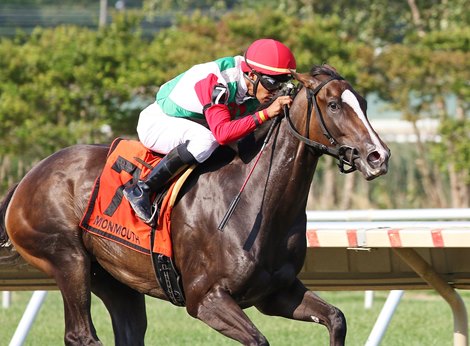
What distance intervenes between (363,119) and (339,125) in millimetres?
118

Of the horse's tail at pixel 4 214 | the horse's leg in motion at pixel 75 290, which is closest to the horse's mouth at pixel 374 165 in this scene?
the horse's leg in motion at pixel 75 290

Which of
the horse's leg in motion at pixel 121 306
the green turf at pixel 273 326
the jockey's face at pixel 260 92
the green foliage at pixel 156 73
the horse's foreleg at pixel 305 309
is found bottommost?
the green foliage at pixel 156 73

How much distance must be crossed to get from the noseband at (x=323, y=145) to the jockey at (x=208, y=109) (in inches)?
4.8

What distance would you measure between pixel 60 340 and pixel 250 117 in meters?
3.70

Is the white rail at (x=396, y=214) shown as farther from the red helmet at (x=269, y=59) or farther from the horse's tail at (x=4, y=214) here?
the horse's tail at (x=4, y=214)

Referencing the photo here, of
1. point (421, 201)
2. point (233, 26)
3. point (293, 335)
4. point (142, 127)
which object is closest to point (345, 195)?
point (421, 201)

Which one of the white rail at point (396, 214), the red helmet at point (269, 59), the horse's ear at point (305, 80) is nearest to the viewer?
the horse's ear at point (305, 80)

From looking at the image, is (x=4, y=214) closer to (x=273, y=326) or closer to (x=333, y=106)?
(x=333, y=106)

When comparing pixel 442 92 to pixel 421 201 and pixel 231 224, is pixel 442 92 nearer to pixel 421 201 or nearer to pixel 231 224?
pixel 421 201

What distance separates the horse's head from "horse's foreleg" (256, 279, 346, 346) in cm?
68

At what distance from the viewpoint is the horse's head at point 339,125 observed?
4574mm

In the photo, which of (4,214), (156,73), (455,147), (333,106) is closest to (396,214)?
(333,106)

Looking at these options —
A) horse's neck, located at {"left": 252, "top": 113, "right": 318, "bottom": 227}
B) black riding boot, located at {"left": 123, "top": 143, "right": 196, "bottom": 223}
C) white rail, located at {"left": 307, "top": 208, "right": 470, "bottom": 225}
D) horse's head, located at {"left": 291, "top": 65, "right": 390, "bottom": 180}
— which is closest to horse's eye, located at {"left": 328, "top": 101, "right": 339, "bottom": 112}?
horse's head, located at {"left": 291, "top": 65, "right": 390, "bottom": 180}

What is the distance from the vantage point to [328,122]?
15.7 ft
